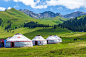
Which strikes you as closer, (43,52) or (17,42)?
→ (43,52)

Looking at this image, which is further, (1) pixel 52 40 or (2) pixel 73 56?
(1) pixel 52 40

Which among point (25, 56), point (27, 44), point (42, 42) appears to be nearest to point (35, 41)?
point (42, 42)

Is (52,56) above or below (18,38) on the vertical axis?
below

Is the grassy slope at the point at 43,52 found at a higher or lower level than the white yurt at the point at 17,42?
lower

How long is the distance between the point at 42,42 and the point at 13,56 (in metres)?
23.6

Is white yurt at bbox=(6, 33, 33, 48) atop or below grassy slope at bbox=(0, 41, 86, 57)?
atop

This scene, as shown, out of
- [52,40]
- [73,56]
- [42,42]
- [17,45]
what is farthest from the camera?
[52,40]

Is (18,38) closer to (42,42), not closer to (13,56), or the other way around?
(42,42)

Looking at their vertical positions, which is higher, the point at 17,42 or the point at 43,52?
the point at 17,42

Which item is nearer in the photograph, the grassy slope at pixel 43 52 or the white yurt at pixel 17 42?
the grassy slope at pixel 43 52

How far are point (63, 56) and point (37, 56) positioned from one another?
4.28 metres

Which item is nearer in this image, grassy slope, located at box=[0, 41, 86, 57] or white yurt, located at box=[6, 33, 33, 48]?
grassy slope, located at box=[0, 41, 86, 57]

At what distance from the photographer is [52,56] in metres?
22.5

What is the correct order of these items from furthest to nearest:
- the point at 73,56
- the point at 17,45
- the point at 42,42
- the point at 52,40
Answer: the point at 52,40
the point at 42,42
the point at 17,45
the point at 73,56
